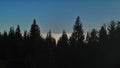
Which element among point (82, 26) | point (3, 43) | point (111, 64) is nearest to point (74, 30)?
point (82, 26)

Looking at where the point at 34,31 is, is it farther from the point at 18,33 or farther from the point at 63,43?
the point at 63,43

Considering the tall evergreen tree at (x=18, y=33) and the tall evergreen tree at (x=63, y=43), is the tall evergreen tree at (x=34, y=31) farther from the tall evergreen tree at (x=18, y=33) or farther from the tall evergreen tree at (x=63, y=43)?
the tall evergreen tree at (x=63, y=43)

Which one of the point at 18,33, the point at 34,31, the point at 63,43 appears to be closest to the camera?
the point at 63,43

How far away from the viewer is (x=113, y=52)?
66.6 m

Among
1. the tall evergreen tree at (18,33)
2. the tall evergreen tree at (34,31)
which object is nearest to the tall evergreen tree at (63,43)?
the tall evergreen tree at (34,31)

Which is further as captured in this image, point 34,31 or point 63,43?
point 34,31

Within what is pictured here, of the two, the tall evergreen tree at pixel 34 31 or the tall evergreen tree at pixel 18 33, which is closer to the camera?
the tall evergreen tree at pixel 34 31

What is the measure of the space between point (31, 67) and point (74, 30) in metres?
46.6

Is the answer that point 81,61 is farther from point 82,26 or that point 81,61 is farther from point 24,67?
point 82,26

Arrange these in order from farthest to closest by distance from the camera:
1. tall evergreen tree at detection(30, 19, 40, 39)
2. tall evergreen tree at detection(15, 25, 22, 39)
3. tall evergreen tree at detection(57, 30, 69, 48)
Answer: tall evergreen tree at detection(15, 25, 22, 39) → tall evergreen tree at detection(30, 19, 40, 39) → tall evergreen tree at detection(57, 30, 69, 48)

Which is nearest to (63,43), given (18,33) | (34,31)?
(34,31)

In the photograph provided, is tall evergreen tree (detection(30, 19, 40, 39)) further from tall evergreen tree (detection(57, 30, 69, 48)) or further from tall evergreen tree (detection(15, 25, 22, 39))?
tall evergreen tree (detection(57, 30, 69, 48))

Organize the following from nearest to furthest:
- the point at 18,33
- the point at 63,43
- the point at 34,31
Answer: the point at 63,43
the point at 34,31
the point at 18,33

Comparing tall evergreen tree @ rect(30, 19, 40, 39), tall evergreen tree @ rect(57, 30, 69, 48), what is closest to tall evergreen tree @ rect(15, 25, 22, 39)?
tall evergreen tree @ rect(30, 19, 40, 39)
